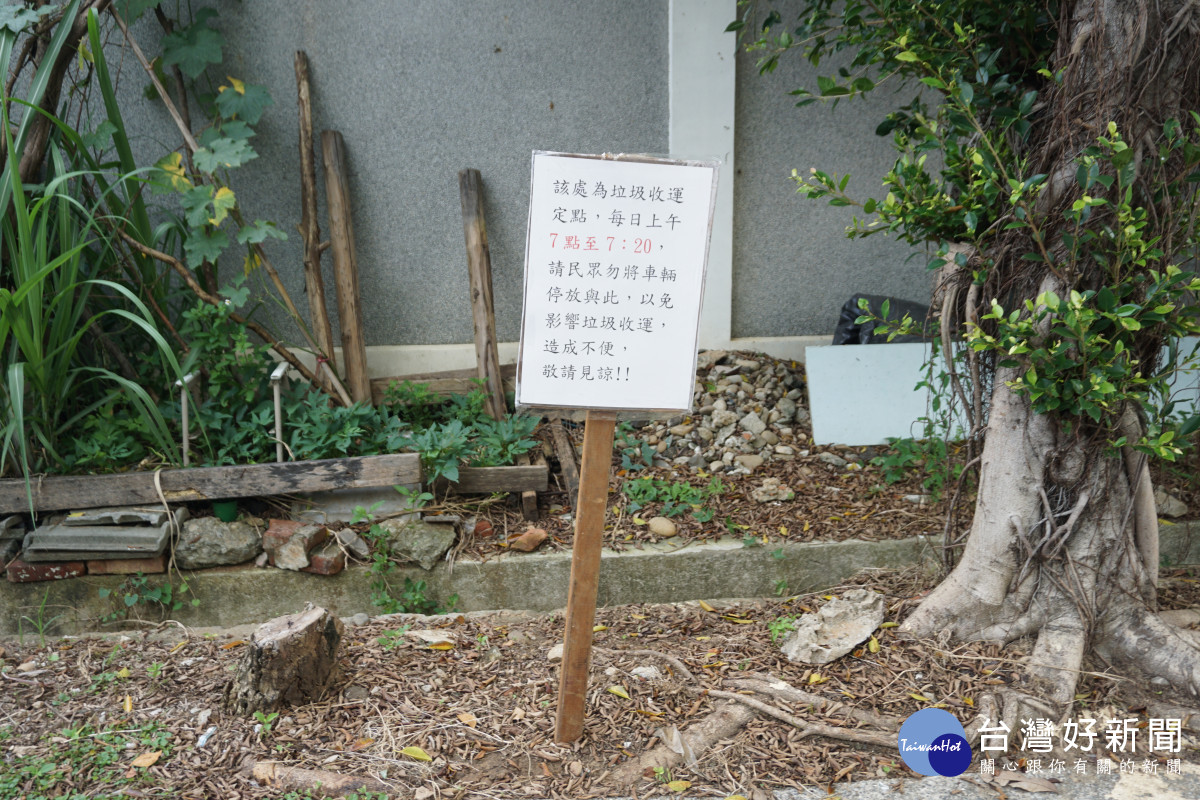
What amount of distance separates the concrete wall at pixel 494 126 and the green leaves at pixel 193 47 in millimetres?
293

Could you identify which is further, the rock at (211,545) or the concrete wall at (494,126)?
the concrete wall at (494,126)

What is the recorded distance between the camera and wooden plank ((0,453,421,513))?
9.42 ft

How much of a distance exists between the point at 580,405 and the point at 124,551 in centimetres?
202

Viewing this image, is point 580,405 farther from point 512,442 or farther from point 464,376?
point 464,376

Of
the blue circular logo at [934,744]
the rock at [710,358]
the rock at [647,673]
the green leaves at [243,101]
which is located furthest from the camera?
the rock at [710,358]

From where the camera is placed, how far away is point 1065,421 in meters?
2.24

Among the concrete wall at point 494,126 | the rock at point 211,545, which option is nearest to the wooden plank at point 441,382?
the concrete wall at point 494,126

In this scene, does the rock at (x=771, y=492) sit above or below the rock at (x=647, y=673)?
above

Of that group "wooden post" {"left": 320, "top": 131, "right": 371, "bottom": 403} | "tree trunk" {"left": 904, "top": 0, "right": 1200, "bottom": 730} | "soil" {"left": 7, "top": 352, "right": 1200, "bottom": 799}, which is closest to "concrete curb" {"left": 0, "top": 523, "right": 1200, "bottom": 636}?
"soil" {"left": 7, "top": 352, "right": 1200, "bottom": 799}

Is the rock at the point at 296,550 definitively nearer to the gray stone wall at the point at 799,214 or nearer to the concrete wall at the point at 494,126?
the concrete wall at the point at 494,126

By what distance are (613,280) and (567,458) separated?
167 centimetres

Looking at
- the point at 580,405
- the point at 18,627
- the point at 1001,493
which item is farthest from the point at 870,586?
the point at 18,627

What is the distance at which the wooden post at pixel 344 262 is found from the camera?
3629 millimetres

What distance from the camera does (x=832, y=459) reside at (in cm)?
356
